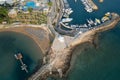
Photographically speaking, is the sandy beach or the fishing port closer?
the sandy beach

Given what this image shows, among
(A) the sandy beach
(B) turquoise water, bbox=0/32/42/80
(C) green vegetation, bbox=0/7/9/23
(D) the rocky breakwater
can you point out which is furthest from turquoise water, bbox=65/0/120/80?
(C) green vegetation, bbox=0/7/9/23

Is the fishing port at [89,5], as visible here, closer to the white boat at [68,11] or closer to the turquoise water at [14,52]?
the white boat at [68,11]

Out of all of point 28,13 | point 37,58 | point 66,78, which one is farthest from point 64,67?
point 28,13

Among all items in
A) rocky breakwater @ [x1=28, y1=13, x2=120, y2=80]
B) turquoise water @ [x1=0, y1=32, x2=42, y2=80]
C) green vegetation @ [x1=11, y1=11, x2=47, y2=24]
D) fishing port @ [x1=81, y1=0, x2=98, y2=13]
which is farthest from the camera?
fishing port @ [x1=81, y1=0, x2=98, y2=13]

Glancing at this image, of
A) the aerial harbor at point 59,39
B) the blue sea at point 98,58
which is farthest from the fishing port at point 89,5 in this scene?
the blue sea at point 98,58

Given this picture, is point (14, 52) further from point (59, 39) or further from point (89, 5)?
point (89, 5)

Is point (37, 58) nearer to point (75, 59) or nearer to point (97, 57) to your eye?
point (75, 59)

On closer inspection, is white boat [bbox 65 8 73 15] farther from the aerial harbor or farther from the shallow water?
the shallow water

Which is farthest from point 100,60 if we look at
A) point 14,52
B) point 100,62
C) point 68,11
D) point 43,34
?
point 68,11
